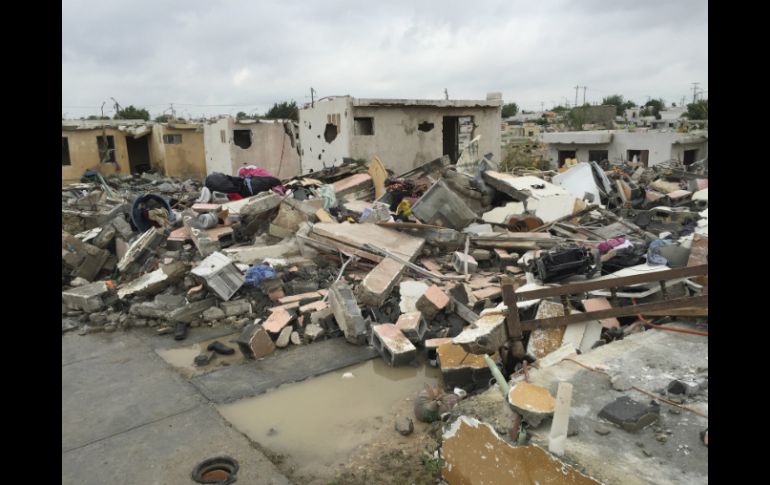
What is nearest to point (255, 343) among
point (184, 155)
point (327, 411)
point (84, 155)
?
point (327, 411)

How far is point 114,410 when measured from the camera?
5.21 meters

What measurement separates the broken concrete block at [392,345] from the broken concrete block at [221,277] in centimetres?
258

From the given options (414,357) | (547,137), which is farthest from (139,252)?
(547,137)

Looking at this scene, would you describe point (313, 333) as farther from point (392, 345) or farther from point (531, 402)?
point (531, 402)

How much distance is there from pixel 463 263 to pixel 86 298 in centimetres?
577

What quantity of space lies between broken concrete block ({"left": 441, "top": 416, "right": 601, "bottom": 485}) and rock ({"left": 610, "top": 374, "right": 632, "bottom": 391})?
3.38 ft

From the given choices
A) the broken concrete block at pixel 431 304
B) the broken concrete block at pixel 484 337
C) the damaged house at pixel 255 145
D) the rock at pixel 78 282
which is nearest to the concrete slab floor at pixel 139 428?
the broken concrete block at pixel 484 337

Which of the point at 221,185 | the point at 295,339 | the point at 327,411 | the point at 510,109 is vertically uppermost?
the point at 510,109

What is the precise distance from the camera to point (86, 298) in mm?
7879

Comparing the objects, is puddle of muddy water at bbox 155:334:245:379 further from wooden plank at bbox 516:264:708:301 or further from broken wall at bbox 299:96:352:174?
broken wall at bbox 299:96:352:174

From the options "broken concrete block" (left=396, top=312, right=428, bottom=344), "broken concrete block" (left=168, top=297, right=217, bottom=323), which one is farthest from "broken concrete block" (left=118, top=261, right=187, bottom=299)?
"broken concrete block" (left=396, top=312, right=428, bottom=344)

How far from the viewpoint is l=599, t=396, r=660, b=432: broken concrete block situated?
316 cm

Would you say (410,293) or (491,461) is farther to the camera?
(410,293)
